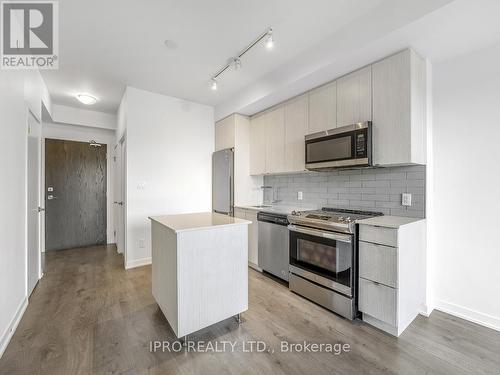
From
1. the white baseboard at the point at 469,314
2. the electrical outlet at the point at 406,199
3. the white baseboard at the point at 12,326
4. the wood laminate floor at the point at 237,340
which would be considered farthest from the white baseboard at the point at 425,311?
the white baseboard at the point at 12,326

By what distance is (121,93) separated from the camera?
145 inches

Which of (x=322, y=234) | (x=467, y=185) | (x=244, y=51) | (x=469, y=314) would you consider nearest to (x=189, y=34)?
(x=244, y=51)

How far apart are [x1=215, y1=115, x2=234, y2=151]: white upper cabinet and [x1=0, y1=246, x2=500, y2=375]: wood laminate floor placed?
242 centimetres

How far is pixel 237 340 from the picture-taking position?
1.83m

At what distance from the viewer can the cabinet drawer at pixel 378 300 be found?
1.85 m

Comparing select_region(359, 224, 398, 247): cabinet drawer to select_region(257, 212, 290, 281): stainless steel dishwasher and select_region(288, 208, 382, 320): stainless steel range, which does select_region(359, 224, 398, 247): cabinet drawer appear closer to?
select_region(288, 208, 382, 320): stainless steel range

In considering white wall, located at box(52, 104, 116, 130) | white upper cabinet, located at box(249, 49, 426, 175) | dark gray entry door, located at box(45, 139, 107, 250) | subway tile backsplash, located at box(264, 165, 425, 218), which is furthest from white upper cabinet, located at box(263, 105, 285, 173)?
dark gray entry door, located at box(45, 139, 107, 250)

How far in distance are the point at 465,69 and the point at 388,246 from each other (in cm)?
182

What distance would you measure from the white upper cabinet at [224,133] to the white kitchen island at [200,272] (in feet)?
7.23

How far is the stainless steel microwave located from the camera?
2244mm

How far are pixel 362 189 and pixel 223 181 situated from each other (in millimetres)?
2163

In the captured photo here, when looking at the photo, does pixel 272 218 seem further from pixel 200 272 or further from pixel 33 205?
pixel 33 205

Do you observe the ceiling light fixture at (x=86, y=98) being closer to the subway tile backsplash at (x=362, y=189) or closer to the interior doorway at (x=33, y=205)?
the interior doorway at (x=33, y=205)

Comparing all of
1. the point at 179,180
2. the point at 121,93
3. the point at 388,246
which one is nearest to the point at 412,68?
the point at 388,246
